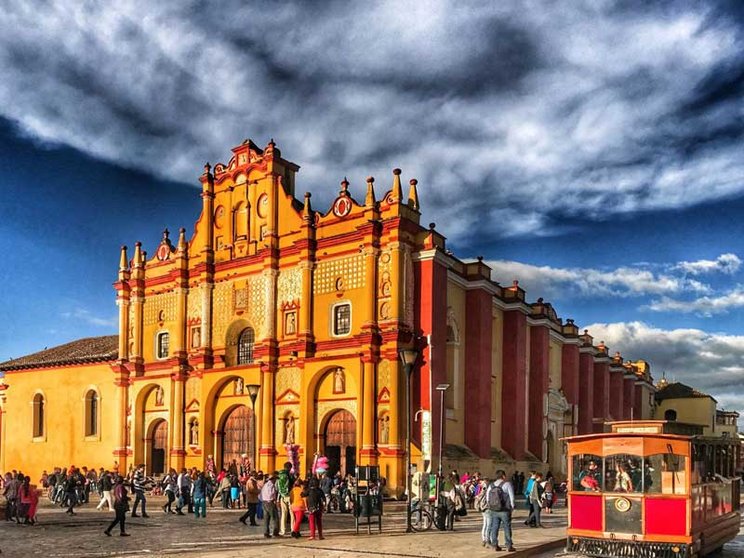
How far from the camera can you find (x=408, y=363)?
21500mm

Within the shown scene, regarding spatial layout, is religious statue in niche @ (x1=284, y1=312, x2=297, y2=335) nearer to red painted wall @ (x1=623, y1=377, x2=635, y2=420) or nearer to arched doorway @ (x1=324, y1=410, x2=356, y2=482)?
arched doorway @ (x1=324, y1=410, x2=356, y2=482)

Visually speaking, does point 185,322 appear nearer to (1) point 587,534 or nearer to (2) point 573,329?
(2) point 573,329

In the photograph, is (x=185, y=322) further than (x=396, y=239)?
Yes

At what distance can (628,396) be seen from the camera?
5934 centimetres

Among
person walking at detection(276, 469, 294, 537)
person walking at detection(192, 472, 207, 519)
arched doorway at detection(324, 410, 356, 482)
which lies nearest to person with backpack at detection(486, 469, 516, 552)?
person walking at detection(276, 469, 294, 537)

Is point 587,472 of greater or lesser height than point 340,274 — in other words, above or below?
below

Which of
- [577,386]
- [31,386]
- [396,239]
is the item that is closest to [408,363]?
[396,239]

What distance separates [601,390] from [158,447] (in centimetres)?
2766

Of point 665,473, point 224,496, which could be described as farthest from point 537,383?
point 665,473

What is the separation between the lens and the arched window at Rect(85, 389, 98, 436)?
4397cm

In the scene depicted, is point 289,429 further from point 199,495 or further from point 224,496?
point 199,495

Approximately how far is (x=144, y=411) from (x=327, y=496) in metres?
16.7

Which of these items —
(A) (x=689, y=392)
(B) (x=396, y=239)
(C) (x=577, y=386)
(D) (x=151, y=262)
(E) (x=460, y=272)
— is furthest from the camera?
(A) (x=689, y=392)

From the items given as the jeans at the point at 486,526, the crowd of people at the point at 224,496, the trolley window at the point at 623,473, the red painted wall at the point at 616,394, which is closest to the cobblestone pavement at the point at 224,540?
the jeans at the point at 486,526
